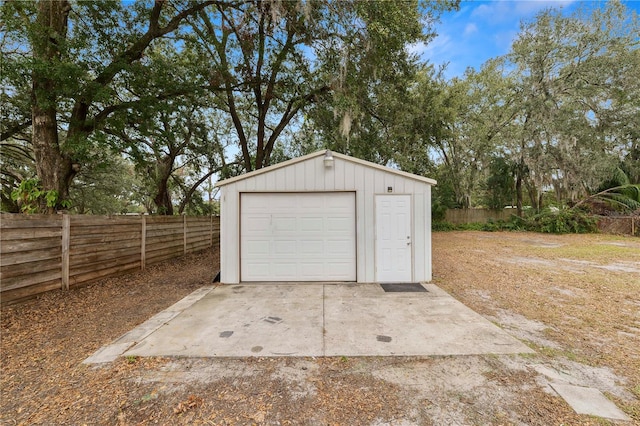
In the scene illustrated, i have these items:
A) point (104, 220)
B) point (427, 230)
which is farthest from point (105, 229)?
point (427, 230)

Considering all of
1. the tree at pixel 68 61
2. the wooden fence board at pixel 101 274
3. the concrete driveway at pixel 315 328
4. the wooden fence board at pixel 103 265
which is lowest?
the concrete driveway at pixel 315 328

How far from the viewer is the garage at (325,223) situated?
5.39 m

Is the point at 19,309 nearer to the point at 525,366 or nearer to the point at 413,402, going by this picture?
the point at 413,402

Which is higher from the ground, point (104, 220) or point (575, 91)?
point (575, 91)

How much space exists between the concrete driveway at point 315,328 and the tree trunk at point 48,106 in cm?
414

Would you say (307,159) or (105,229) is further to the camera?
(307,159)

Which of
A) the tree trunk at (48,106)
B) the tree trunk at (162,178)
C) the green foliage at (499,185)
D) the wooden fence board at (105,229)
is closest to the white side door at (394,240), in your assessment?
the wooden fence board at (105,229)

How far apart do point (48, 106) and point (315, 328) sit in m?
6.40

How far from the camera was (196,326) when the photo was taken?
3.43m

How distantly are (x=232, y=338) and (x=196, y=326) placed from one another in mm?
645

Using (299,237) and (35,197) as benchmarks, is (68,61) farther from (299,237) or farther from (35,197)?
(299,237)

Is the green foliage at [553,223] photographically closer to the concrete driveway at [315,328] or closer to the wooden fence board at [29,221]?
the concrete driveway at [315,328]

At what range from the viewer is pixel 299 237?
554 cm

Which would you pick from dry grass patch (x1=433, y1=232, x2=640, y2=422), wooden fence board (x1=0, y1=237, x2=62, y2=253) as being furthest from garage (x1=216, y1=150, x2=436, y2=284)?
wooden fence board (x1=0, y1=237, x2=62, y2=253)
